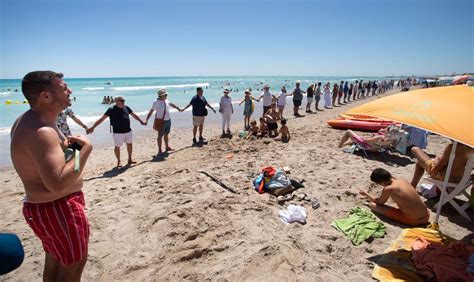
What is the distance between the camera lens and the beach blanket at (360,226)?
3639mm

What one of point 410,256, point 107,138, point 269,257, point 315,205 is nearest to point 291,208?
point 315,205

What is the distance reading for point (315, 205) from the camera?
4430 mm

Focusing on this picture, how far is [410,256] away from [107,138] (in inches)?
412

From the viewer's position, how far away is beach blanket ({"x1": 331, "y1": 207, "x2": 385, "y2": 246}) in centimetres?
364

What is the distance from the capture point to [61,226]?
191 cm

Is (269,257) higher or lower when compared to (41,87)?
lower

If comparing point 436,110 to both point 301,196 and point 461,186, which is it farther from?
point 301,196

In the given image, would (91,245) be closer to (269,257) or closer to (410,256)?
(269,257)

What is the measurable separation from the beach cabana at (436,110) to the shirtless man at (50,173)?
331 cm

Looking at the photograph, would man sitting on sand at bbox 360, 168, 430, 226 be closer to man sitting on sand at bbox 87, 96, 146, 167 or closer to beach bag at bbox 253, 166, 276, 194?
beach bag at bbox 253, 166, 276, 194

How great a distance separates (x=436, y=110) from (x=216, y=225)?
3.10 meters

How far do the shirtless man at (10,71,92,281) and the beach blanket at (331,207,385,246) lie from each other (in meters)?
3.24

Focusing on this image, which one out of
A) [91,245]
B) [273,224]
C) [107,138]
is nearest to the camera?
[91,245]

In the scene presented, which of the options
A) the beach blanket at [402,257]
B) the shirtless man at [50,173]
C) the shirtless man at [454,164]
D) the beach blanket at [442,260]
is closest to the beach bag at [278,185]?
the beach blanket at [402,257]
